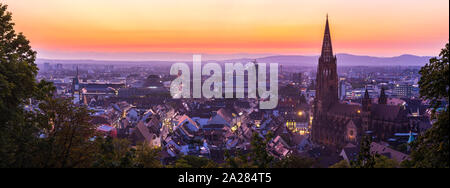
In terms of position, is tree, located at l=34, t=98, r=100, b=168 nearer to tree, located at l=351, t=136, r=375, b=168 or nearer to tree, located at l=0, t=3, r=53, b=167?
tree, located at l=0, t=3, r=53, b=167

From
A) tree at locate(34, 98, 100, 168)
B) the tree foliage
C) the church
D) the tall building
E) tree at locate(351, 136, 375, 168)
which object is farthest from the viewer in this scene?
the tall building

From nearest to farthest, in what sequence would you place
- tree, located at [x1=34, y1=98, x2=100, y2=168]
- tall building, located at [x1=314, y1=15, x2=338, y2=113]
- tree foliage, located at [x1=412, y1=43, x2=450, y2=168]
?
tree foliage, located at [x1=412, y1=43, x2=450, y2=168] < tree, located at [x1=34, y1=98, x2=100, y2=168] < tall building, located at [x1=314, y1=15, x2=338, y2=113]

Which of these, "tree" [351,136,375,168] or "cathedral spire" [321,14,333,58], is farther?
"cathedral spire" [321,14,333,58]

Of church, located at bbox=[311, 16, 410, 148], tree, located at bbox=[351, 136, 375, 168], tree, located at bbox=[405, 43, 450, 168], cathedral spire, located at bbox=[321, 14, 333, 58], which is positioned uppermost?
cathedral spire, located at bbox=[321, 14, 333, 58]

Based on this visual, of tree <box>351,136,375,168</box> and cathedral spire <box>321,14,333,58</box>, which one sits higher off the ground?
cathedral spire <box>321,14,333,58</box>

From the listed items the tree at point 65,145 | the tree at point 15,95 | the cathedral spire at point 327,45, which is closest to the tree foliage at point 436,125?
the tree at point 65,145

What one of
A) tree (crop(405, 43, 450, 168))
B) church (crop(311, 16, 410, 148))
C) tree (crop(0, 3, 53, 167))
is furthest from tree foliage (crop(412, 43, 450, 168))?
church (crop(311, 16, 410, 148))
